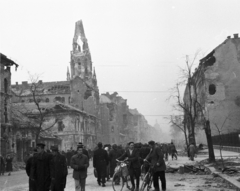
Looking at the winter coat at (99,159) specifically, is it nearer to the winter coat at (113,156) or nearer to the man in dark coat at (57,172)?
the winter coat at (113,156)

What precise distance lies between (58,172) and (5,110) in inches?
988

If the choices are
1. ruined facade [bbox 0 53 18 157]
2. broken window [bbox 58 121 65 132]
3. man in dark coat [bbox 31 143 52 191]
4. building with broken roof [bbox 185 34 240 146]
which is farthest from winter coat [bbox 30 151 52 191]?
broken window [bbox 58 121 65 132]

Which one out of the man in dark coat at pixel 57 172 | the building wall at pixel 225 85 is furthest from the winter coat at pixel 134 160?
the building wall at pixel 225 85

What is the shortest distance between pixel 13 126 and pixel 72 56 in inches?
2008

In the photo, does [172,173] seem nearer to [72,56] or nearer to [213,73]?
[213,73]

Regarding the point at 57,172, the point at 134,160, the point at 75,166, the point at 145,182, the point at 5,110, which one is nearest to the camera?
the point at 57,172

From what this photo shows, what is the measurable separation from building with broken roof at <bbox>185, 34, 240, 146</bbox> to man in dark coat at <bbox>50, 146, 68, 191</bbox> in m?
39.7

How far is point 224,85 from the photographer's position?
46.8 metres

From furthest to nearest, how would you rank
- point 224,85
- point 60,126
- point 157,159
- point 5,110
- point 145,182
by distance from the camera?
1. point 60,126
2. point 224,85
3. point 5,110
4. point 145,182
5. point 157,159

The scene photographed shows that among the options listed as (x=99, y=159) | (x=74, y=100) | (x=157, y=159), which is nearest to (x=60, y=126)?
(x=74, y=100)

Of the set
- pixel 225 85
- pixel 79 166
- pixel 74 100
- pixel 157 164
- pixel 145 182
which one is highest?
pixel 74 100

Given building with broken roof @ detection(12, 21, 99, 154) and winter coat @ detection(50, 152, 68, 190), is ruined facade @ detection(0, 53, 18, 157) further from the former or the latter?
winter coat @ detection(50, 152, 68, 190)

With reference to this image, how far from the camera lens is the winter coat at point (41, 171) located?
25.7ft

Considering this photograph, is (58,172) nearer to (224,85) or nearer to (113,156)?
(113,156)
